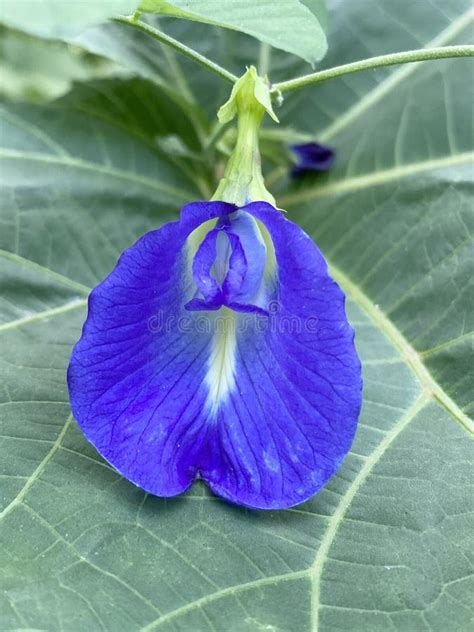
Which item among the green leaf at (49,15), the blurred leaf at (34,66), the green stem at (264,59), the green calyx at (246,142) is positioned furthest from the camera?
the blurred leaf at (34,66)

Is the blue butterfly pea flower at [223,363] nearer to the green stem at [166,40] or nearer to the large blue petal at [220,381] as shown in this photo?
the large blue petal at [220,381]

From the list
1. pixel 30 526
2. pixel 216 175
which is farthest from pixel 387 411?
pixel 216 175

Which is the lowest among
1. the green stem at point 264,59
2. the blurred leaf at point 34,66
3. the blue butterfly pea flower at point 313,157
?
the blue butterfly pea flower at point 313,157

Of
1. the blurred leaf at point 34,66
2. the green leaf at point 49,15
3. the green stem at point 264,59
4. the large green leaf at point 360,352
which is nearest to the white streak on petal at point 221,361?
the large green leaf at point 360,352

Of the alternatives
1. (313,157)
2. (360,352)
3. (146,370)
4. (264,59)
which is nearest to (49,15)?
(146,370)

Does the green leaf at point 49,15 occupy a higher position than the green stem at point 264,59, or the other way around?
the green stem at point 264,59

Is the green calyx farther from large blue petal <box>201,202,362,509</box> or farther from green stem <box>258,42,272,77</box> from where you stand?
green stem <box>258,42,272,77</box>
